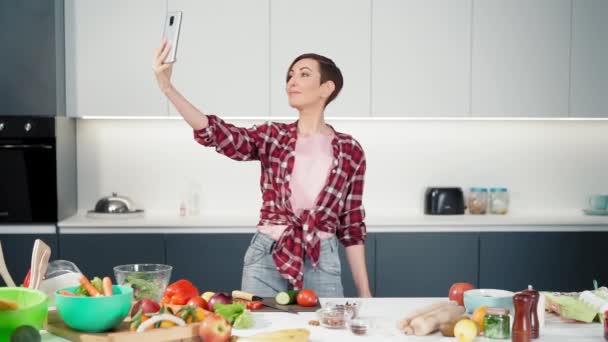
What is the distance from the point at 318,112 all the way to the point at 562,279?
7.08 feet

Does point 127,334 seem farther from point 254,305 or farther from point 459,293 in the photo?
point 459,293

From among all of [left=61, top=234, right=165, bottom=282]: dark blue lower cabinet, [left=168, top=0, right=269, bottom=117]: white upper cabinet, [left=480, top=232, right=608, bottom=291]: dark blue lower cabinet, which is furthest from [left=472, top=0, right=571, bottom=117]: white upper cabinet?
[left=61, top=234, right=165, bottom=282]: dark blue lower cabinet

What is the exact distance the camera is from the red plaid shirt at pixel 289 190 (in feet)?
8.49

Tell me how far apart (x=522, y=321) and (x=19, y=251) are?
9.86 ft

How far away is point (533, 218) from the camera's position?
14.0 feet

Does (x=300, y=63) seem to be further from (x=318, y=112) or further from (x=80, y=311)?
(x=80, y=311)

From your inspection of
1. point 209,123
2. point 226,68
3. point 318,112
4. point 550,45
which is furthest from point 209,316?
point 550,45

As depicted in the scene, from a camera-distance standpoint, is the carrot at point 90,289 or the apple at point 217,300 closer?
the carrot at point 90,289

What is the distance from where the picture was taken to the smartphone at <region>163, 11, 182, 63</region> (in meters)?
2.25

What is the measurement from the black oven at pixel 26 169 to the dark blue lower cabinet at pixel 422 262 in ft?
5.99

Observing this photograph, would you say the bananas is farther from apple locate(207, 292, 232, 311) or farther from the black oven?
the black oven

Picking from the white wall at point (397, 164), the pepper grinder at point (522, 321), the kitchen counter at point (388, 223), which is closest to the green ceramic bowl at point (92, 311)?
the pepper grinder at point (522, 321)

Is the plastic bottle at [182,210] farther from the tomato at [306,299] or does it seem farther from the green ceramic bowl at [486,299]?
the green ceramic bowl at [486,299]

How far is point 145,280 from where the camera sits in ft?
6.41
